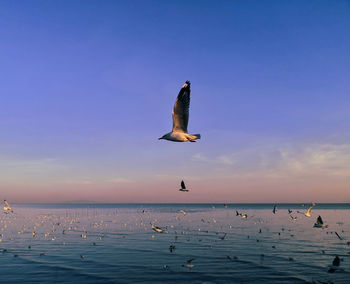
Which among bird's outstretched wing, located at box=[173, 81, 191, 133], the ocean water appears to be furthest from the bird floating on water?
bird's outstretched wing, located at box=[173, 81, 191, 133]

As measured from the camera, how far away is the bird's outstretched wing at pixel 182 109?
1616cm

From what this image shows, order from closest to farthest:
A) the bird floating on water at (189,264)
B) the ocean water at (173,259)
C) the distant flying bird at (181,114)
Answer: the distant flying bird at (181,114) < the ocean water at (173,259) < the bird floating on water at (189,264)

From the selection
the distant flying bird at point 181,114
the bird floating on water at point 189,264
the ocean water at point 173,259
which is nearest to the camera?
the distant flying bird at point 181,114

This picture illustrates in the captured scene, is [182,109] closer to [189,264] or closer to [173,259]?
[189,264]

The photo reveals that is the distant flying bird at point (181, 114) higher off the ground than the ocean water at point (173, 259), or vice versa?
the distant flying bird at point (181, 114)

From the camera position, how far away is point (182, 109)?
53.2 feet

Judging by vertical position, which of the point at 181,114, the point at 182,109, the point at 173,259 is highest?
the point at 182,109

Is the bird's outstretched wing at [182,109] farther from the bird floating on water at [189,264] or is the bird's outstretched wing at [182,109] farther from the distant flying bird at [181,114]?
the bird floating on water at [189,264]

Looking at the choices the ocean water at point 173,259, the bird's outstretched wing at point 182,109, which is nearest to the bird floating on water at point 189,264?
the ocean water at point 173,259

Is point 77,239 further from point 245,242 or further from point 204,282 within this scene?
point 204,282

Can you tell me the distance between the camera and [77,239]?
4434 centimetres

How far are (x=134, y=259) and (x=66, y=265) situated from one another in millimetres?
6089

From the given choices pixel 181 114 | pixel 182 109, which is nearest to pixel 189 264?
pixel 181 114

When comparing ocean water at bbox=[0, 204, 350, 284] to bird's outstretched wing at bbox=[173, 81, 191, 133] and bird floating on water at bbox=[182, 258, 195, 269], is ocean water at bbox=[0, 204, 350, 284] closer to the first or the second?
bird floating on water at bbox=[182, 258, 195, 269]
